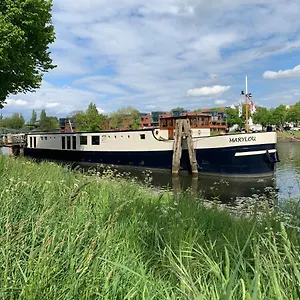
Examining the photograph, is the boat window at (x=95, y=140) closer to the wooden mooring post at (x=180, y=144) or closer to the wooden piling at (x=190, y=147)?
the wooden mooring post at (x=180, y=144)

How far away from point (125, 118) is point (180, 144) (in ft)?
186

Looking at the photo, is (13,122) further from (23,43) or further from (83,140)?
(23,43)

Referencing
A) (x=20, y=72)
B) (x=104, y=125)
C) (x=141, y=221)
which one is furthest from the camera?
(x=104, y=125)

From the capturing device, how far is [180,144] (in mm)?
19781

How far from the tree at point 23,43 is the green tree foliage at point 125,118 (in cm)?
5579

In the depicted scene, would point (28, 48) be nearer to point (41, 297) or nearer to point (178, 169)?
point (178, 169)

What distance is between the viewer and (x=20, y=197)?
11.0 ft

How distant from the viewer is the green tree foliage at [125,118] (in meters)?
73.6

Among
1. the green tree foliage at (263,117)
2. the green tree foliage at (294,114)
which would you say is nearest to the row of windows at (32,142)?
the green tree foliage at (263,117)

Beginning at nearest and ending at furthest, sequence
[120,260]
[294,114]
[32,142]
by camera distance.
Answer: [120,260] → [32,142] → [294,114]

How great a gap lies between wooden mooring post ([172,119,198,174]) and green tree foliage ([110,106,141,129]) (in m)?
51.4

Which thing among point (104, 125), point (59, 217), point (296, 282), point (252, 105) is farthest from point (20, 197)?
point (104, 125)

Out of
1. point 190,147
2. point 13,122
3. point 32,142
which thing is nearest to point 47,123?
point 13,122

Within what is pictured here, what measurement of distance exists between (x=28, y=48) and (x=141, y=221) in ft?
43.3
